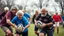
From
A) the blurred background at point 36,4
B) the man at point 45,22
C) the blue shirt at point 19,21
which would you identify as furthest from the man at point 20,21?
the blurred background at point 36,4

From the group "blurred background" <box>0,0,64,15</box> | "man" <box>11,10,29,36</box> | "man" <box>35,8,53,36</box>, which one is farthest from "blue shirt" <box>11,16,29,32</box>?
"blurred background" <box>0,0,64,15</box>

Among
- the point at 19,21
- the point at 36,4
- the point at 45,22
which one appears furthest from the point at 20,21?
the point at 36,4

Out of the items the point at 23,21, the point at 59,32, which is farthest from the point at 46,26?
the point at 59,32

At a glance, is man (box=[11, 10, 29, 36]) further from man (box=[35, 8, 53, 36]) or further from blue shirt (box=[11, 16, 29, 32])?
man (box=[35, 8, 53, 36])

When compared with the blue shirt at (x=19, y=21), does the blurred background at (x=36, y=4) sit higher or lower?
lower

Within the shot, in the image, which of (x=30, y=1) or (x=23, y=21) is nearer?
(x=23, y=21)

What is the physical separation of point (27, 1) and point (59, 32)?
59.3 inches

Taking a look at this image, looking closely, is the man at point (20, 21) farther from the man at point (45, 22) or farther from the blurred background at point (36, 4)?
the blurred background at point (36, 4)

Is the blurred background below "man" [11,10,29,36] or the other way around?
below

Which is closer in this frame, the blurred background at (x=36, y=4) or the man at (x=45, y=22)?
the man at (x=45, y=22)

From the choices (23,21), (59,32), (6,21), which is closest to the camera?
(23,21)

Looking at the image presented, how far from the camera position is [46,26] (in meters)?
3.87

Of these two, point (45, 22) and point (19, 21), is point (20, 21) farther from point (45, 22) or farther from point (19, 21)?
point (45, 22)

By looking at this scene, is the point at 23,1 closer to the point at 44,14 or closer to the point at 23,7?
the point at 23,7
